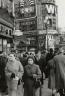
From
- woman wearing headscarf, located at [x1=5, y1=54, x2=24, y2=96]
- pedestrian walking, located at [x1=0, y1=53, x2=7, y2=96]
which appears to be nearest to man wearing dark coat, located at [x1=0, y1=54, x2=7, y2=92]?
pedestrian walking, located at [x1=0, y1=53, x2=7, y2=96]

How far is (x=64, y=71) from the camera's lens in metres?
6.01

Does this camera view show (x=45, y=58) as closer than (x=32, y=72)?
No

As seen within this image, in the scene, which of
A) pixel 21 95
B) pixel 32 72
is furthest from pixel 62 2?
pixel 32 72

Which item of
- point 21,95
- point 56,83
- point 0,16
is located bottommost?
point 21,95

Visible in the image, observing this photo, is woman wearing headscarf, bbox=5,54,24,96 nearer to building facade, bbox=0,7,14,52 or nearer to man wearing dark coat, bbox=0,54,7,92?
man wearing dark coat, bbox=0,54,7,92

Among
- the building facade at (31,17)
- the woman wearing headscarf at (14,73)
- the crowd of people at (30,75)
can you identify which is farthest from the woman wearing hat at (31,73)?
the building facade at (31,17)

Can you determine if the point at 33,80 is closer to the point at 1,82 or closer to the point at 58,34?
the point at 1,82

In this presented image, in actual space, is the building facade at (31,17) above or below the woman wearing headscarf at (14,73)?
above

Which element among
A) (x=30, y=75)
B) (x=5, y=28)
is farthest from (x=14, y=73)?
(x=5, y=28)

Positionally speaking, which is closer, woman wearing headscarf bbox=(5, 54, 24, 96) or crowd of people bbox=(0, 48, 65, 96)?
crowd of people bbox=(0, 48, 65, 96)

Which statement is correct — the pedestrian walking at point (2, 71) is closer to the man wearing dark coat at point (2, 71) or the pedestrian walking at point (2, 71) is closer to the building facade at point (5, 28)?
the man wearing dark coat at point (2, 71)

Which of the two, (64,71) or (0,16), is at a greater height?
(0,16)

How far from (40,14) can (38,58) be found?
6056 mm

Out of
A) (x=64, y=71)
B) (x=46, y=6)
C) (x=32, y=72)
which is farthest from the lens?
(x=46, y=6)
